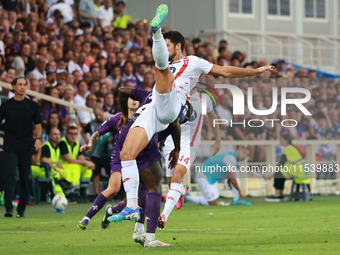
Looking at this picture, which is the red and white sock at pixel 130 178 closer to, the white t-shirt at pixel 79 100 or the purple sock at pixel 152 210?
the purple sock at pixel 152 210

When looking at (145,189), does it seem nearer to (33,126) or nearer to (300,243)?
(300,243)

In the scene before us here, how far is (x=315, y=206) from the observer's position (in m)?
18.0

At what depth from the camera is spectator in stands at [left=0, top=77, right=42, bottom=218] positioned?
48.2 ft

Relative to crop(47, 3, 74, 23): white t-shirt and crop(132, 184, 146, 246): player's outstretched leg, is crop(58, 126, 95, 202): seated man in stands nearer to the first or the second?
crop(47, 3, 74, 23): white t-shirt

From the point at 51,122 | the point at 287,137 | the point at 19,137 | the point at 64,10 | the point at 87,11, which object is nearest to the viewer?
the point at 19,137

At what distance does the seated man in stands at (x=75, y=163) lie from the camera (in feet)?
60.5

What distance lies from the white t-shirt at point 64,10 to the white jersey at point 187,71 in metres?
11.5

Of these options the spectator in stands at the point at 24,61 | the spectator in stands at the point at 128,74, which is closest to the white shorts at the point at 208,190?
the spectator in stands at the point at 128,74

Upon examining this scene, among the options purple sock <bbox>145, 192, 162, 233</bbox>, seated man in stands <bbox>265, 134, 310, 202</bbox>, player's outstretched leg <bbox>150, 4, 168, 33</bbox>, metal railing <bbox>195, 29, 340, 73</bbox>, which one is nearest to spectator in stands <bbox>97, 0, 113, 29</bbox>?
seated man in stands <bbox>265, 134, 310, 202</bbox>

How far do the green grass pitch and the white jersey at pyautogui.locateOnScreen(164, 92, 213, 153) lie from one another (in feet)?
3.90

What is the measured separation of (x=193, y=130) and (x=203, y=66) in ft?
7.62

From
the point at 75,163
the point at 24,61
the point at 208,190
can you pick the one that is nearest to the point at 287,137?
the point at 208,190

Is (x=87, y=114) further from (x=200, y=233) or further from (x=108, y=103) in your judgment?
(x=200, y=233)

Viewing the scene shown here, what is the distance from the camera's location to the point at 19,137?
1487 cm
